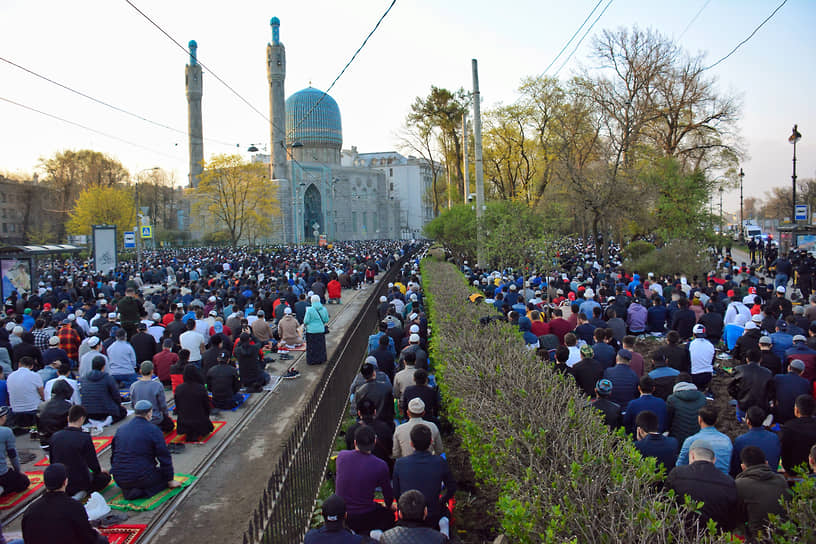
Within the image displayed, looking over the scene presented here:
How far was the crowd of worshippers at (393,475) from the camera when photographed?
3625 mm

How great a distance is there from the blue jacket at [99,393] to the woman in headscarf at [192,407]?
1224mm

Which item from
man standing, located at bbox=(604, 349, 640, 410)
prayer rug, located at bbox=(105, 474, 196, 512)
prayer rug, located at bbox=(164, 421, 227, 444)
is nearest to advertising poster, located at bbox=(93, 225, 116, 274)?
prayer rug, located at bbox=(164, 421, 227, 444)

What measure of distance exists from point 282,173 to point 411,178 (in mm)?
36749

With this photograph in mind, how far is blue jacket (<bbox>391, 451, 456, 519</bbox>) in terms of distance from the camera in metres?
4.60

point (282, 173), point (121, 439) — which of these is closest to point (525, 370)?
point (121, 439)

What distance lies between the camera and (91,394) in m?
8.57

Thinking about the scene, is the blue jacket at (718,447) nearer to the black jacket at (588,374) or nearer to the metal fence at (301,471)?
the black jacket at (588,374)

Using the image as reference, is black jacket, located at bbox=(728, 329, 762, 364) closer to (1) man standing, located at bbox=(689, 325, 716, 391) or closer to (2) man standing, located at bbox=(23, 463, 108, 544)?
(1) man standing, located at bbox=(689, 325, 716, 391)

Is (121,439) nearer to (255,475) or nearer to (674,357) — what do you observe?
(255,475)

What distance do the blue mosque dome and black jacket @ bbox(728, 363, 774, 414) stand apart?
2590 inches

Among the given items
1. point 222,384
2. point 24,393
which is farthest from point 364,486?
point 24,393

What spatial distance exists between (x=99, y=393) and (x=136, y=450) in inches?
112

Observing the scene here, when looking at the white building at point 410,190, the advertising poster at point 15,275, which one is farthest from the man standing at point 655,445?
the white building at point 410,190

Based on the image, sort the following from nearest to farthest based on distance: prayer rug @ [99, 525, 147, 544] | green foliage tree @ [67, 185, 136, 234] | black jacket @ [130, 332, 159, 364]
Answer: prayer rug @ [99, 525, 147, 544], black jacket @ [130, 332, 159, 364], green foliage tree @ [67, 185, 136, 234]
